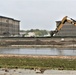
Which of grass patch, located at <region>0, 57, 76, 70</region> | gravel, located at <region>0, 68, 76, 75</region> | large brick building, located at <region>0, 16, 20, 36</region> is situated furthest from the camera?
large brick building, located at <region>0, 16, 20, 36</region>

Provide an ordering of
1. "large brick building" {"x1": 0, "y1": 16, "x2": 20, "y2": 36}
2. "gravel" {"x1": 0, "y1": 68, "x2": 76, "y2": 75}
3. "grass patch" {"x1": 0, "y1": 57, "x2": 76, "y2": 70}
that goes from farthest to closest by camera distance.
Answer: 1. "large brick building" {"x1": 0, "y1": 16, "x2": 20, "y2": 36}
2. "grass patch" {"x1": 0, "y1": 57, "x2": 76, "y2": 70}
3. "gravel" {"x1": 0, "y1": 68, "x2": 76, "y2": 75}

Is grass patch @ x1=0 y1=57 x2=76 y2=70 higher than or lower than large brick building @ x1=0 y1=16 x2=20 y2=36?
lower

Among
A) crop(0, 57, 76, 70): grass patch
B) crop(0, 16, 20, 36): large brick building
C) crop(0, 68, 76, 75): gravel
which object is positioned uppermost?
crop(0, 16, 20, 36): large brick building

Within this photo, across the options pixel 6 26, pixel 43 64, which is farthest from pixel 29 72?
pixel 6 26

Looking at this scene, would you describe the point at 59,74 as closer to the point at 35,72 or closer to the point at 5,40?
the point at 35,72

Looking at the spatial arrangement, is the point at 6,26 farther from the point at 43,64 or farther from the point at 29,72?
the point at 29,72

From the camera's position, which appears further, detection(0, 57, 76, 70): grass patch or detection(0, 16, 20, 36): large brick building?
detection(0, 16, 20, 36): large brick building

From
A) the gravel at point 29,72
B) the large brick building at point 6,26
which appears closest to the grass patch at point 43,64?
the gravel at point 29,72

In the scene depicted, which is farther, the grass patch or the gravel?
the grass patch

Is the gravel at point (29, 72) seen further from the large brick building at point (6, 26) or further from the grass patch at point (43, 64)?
the large brick building at point (6, 26)

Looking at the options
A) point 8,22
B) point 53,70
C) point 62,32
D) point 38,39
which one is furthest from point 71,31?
point 53,70

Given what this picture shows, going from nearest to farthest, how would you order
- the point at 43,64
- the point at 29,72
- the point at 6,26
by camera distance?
the point at 29,72 < the point at 43,64 < the point at 6,26

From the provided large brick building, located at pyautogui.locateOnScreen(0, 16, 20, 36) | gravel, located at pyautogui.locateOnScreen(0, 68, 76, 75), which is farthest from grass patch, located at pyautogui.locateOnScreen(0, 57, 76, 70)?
large brick building, located at pyautogui.locateOnScreen(0, 16, 20, 36)

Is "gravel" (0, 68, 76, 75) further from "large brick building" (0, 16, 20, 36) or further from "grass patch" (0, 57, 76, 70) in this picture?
"large brick building" (0, 16, 20, 36)
